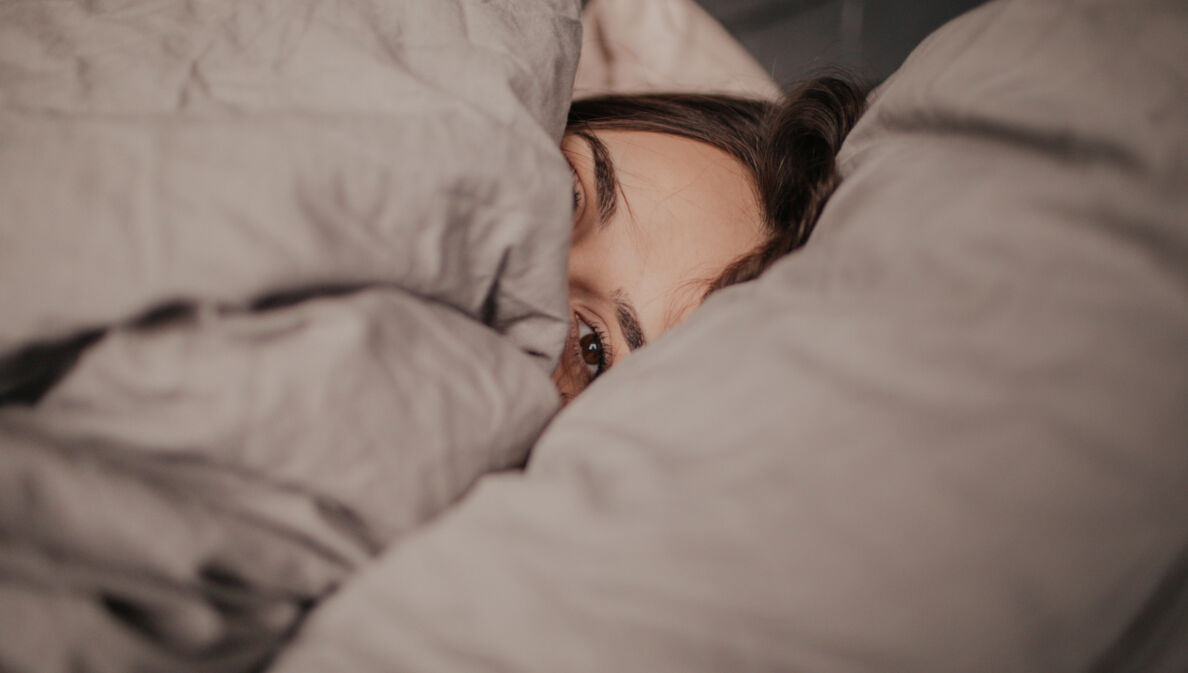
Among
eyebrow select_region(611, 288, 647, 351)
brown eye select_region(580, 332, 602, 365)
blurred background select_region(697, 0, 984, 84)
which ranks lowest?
brown eye select_region(580, 332, 602, 365)

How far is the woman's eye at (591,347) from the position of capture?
63 centimetres

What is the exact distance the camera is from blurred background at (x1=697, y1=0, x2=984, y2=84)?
103 cm

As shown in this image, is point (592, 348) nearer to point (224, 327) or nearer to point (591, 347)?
point (591, 347)

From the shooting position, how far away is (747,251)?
0.65 meters

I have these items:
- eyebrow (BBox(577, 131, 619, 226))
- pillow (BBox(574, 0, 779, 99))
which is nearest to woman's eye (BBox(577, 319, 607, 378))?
eyebrow (BBox(577, 131, 619, 226))

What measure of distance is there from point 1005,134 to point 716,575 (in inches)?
11.8

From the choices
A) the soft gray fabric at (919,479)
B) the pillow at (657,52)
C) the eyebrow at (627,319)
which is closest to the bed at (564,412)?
the soft gray fabric at (919,479)

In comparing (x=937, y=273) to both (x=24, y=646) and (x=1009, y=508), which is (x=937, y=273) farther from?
(x=24, y=646)

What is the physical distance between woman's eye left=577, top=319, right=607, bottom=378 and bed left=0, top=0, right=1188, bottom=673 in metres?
0.22

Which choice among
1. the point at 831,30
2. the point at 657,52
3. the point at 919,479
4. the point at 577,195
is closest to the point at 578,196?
the point at 577,195

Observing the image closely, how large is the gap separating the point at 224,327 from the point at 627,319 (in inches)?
14.2

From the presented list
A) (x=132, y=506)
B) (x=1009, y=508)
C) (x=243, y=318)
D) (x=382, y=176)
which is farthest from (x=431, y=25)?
(x=1009, y=508)

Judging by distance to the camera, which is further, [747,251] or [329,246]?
[747,251]

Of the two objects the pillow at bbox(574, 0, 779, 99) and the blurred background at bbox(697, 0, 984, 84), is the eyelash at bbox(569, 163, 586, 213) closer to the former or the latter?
the pillow at bbox(574, 0, 779, 99)
